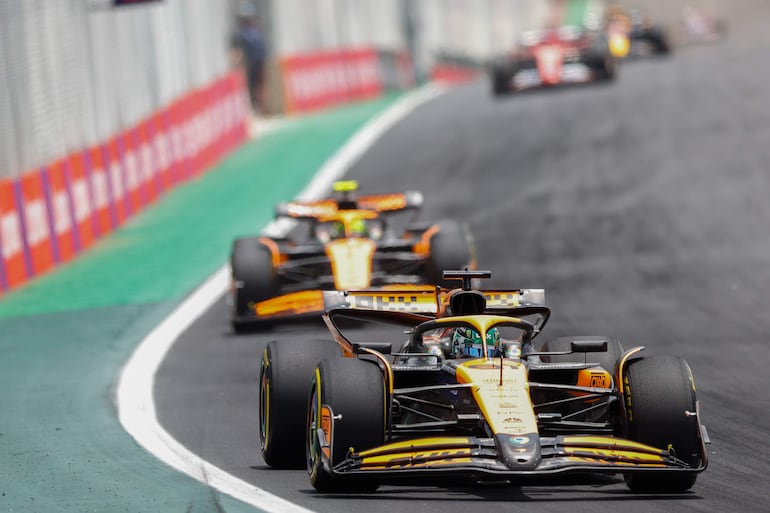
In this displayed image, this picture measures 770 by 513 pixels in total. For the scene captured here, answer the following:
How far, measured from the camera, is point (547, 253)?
20.3 metres

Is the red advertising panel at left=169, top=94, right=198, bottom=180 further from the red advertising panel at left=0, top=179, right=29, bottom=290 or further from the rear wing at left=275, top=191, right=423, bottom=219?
the rear wing at left=275, top=191, right=423, bottom=219

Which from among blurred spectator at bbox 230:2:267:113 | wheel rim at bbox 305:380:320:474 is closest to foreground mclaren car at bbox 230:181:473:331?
wheel rim at bbox 305:380:320:474

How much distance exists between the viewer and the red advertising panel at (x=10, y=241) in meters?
18.9

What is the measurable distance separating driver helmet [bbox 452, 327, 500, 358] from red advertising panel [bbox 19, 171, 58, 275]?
10.5 meters

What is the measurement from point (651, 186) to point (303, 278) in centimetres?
804

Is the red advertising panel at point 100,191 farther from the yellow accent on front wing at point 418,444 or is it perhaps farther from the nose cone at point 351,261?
the yellow accent on front wing at point 418,444

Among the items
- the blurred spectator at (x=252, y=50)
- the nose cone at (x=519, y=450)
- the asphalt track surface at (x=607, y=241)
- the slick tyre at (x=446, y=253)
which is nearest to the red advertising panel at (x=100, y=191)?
the asphalt track surface at (x=607, y=241)

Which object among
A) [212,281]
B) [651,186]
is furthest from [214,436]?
[651,186]

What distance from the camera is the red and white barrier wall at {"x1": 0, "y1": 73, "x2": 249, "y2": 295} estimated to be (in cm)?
1938

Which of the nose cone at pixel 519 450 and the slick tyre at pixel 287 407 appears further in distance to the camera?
the slick tyre at pixel 287 407

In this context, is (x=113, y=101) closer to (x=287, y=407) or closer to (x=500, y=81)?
(x=500, y=81)

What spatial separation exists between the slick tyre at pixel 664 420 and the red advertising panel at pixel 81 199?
13349 millimetres

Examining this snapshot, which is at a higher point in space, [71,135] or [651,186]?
[71,135]

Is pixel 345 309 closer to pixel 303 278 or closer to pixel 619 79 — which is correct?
pixel 303 278
